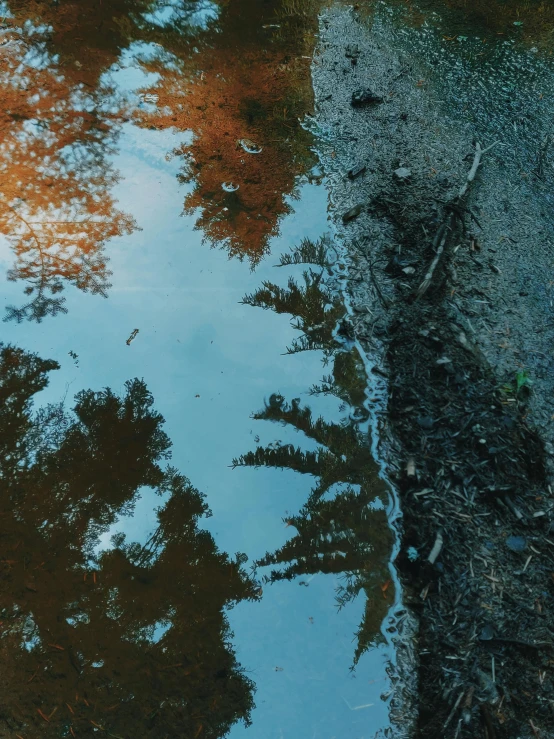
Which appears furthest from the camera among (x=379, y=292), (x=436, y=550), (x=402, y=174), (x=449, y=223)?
(x=402, y=174)

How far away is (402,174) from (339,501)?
208 centimetres

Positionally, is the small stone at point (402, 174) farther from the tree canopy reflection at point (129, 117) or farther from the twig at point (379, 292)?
the twig at point (379, 292)

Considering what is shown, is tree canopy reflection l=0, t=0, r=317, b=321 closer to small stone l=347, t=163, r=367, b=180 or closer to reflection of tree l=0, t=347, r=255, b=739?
small stone l=347, t=163, r=367, b=180

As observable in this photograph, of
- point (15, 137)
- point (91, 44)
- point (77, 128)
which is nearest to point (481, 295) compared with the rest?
point (77, 128)

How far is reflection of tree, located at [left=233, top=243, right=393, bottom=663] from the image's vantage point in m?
1.96

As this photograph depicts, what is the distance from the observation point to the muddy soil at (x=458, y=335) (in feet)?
5.74

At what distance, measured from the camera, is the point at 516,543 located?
6.41ft

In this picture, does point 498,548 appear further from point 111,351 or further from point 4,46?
point 4,46

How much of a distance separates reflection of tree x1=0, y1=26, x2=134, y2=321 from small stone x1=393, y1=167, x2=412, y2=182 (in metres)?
1.57

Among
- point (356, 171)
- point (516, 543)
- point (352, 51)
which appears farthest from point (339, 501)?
point (352, 51)

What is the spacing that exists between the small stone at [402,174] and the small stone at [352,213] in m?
0.35

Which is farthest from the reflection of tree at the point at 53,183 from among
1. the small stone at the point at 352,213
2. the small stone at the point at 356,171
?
the small stone at the point at 356,171

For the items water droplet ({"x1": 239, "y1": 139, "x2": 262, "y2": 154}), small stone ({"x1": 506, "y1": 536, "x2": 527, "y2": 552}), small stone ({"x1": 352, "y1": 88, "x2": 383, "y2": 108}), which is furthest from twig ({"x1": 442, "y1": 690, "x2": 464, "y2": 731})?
small stone ({"x1": 352, "y1": 88, "x2": 383, "y2": 108})

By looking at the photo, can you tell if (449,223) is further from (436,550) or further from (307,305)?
(436,550)
